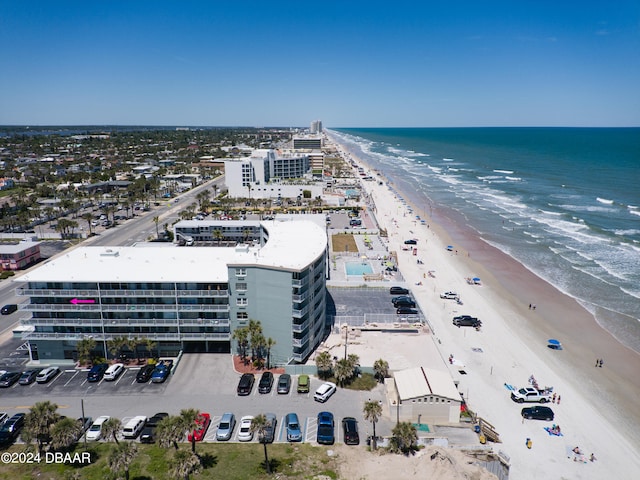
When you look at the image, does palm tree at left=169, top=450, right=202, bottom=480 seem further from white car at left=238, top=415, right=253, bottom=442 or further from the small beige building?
the small beige building

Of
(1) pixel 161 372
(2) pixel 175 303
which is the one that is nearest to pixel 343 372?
(1) pixel 161 372

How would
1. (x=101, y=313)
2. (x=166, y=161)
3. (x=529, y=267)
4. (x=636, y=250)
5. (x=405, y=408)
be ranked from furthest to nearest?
(x=166, y=161), (x=636, y=250), (x=529, y=267), (x=101, y=313), (x=405, y=408)

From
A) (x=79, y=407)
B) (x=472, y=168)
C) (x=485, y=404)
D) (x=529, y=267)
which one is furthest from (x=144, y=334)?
(x=472, y=168)

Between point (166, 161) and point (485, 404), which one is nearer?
point (485, 404)

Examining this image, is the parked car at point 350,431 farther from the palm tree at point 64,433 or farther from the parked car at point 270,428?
the palm tree at point 64,433

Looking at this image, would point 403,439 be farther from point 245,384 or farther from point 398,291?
point 398,291

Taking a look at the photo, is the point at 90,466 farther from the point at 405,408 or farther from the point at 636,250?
the point at 636,250

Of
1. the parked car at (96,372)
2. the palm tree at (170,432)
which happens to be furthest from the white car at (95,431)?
the palm tree at (170,432)
